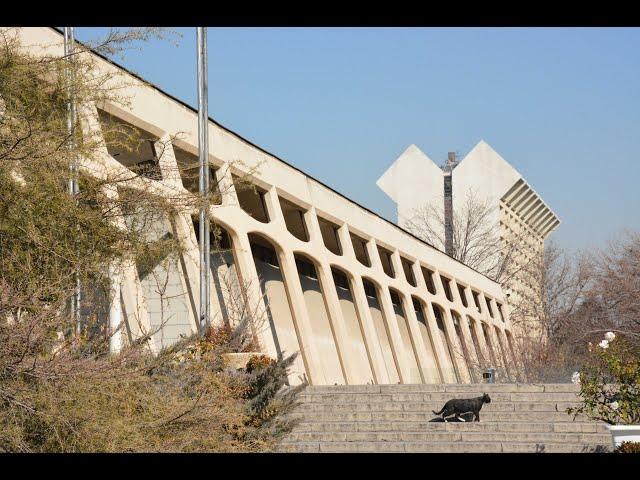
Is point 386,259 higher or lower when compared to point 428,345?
higher

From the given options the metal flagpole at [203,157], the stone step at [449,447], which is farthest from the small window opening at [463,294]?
the stone step at [449,447]

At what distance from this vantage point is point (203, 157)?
20328 mm

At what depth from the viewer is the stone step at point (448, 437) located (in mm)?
17156

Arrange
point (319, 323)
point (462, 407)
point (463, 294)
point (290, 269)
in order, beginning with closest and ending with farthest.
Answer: point (462, 407) < point (290, 269) < point (319, 323) < point (463, 294)

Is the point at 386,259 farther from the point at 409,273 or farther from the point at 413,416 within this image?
the point at 413,416

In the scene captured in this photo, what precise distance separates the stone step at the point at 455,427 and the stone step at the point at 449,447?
23.3 inches

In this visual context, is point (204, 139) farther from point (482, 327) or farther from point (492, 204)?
point (492, 204)

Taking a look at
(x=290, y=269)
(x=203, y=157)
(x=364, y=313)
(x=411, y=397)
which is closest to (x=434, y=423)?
(x=411, y=397)

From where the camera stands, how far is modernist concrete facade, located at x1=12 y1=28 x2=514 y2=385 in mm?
21281

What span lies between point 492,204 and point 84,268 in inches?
2805

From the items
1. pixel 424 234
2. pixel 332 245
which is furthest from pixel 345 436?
pixel 424 234

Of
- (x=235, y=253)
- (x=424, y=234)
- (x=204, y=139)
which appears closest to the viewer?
(x=204, y=139)

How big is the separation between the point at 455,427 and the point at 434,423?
61 cm
